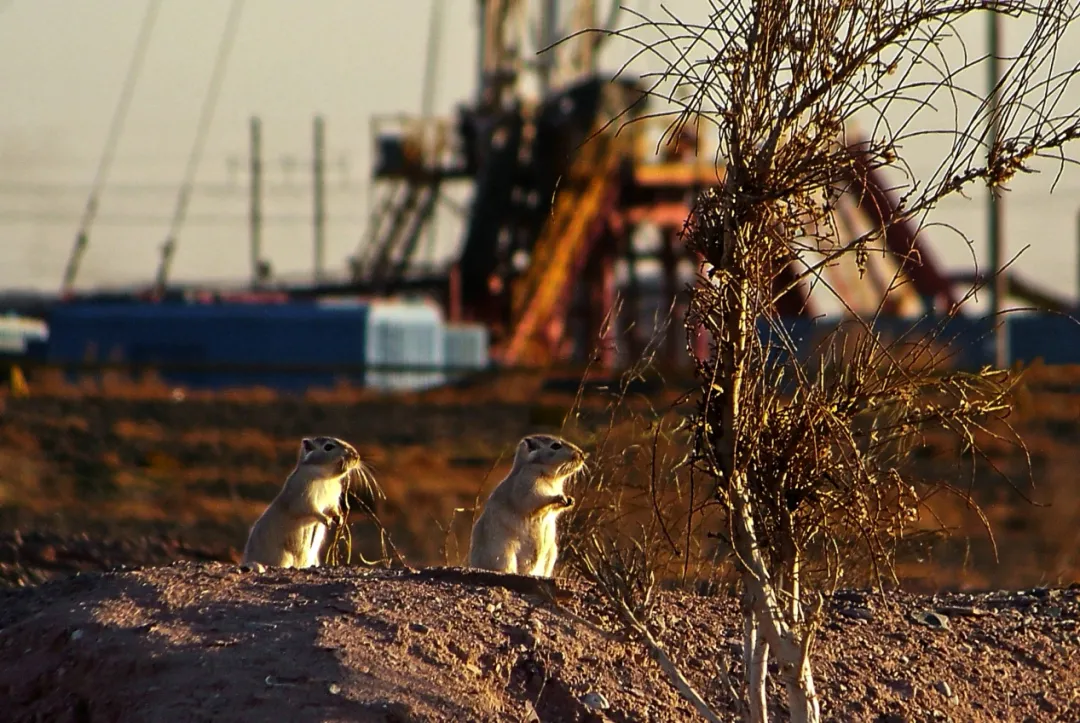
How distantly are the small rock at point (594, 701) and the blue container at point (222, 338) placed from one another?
27.8 meters

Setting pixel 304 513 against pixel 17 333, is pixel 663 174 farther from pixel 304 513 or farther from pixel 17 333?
pixel 304 513

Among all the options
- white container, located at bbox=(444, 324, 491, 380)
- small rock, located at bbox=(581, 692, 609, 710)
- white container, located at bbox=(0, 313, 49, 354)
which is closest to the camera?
small rock, located at bbox=(581, 692, 609, 710)

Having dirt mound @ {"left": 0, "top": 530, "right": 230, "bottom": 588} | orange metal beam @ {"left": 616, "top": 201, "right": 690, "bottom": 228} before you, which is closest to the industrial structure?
orange metal beam @ {"left": 616, "top": 201, "right": 690, "bottom": 228}

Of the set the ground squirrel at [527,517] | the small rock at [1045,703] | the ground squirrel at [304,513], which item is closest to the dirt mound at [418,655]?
the small rock at [1045,703]

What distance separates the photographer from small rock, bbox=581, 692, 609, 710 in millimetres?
6637

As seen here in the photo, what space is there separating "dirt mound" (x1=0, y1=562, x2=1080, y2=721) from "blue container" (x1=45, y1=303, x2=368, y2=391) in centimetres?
2690

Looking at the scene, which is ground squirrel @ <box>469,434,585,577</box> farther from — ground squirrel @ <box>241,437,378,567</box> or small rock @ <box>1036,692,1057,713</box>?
small rock @ <box>1036,692,1057,713</box>

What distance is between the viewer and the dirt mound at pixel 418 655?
6227 millimetres

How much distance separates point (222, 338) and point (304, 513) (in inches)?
1054

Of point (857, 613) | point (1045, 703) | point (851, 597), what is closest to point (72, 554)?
point (851, 597)

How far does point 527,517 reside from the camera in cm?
938

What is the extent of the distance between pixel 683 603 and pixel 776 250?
7.08ft

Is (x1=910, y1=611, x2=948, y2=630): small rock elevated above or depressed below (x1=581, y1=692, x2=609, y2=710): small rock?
below

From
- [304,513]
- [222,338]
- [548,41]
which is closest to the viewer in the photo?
[304,513]
